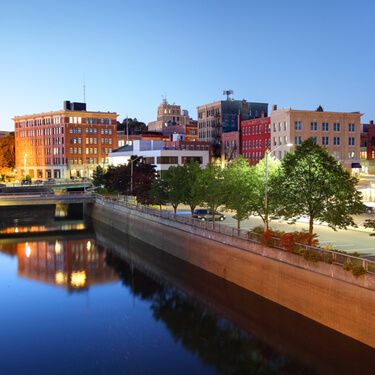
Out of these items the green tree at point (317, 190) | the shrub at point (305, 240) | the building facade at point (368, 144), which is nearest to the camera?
the shrub at point (305, 240)

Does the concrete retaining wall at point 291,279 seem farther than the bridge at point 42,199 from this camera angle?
No

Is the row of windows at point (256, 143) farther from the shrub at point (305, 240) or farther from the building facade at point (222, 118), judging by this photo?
the shrub at point (305, 240)

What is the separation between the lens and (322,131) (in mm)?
101625

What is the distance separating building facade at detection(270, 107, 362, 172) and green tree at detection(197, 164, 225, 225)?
38.2 metres

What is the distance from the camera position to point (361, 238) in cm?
5081

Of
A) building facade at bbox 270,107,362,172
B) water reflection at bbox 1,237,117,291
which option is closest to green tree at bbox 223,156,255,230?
water reflection at bbox 1,237,117,291

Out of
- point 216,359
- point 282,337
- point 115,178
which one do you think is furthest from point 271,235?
point 115,178

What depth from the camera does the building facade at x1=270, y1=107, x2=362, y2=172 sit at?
99.9 metres

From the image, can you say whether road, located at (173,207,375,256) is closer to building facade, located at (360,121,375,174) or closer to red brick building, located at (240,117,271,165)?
red brick building, located at (240,117,271,165)

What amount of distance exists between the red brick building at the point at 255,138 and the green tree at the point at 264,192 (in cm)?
5507

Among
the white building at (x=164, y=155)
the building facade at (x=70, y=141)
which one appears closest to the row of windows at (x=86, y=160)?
the building facade at (x=70, y=141)

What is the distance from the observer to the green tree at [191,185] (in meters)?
64.0

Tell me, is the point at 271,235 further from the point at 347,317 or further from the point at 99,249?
the point at 99,249

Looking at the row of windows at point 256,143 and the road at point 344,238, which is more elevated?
the row of windows at point 256,143
